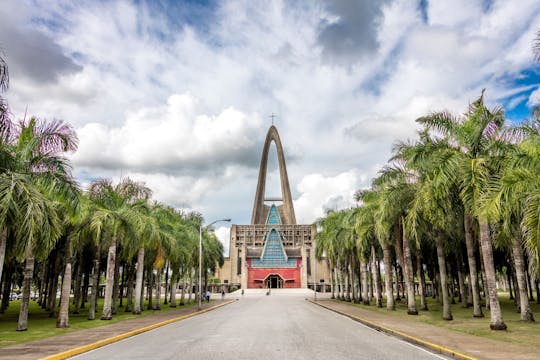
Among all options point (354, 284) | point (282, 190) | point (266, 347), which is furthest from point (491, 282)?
point (282, 190)

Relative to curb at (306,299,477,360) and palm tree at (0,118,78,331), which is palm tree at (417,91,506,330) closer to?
curb at (306,299,477,360)

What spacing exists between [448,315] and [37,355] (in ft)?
64.7

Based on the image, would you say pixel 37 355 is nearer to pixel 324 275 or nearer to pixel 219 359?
pixel 219 359

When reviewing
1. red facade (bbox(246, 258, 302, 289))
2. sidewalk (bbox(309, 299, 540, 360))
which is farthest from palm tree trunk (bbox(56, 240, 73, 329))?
red facade (bbox(246, 258, 302, 289))

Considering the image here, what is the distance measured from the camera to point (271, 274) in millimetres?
106000

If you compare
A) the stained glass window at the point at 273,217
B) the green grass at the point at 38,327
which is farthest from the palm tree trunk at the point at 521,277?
the stained glass window at the point at 273,217

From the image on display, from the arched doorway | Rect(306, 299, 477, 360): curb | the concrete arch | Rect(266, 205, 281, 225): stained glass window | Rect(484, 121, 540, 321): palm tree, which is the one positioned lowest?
the arched doorway

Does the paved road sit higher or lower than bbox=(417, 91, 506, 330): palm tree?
lower

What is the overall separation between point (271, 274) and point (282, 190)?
50439 mm

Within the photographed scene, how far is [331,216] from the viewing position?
45.3m

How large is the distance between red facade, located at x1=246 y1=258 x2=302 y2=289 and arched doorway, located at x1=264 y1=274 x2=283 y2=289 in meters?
1.03

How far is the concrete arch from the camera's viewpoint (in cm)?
14375

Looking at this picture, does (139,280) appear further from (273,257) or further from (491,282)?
(273,257)

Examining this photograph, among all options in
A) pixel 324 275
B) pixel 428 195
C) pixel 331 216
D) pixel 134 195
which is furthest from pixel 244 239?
pixel 428 195
